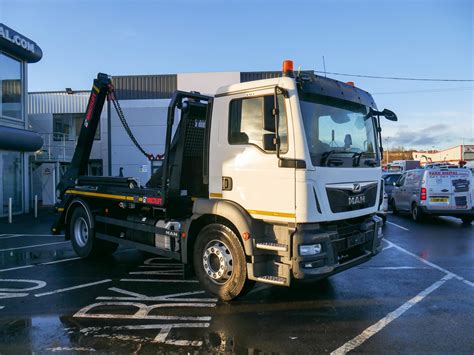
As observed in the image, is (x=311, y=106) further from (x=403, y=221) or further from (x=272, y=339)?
(x=403, y=221)

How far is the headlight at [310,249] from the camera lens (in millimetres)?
4852

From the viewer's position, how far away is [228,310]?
5.32 m

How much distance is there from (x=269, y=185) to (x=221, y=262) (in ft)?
4.21

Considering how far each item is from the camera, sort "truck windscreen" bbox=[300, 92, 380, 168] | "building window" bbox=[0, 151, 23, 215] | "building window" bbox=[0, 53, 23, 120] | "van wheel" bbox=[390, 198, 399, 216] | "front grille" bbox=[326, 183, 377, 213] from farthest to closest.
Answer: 1. "van wheel" bbox=[390, 198, 399, 216]
2. "building window" bbox=[0, 53, 23, 120]
3. "building window" bbox=[0, 151, 23, 215]
4. "front grille" bbox=[326, 183, 377, 213]
5. "truck windscreen" bbox=[300, 92, 380, 168]

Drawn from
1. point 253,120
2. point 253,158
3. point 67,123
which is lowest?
point 253,158

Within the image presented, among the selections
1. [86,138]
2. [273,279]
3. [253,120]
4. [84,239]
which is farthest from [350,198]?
[86,138]

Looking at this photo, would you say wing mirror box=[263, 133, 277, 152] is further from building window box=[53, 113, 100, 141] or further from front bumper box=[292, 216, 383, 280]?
building window box=[53, 113, 100, 141]

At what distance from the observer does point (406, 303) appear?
5.55m

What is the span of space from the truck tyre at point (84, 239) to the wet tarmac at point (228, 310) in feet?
0.80

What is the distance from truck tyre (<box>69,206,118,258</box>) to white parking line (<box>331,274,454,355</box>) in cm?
576

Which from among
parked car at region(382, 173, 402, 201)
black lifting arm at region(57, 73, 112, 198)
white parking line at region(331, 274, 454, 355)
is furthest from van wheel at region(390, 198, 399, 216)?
black lifting arm at region(57, 73, 112, 198)

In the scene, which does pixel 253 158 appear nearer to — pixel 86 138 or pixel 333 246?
pixel 333 246

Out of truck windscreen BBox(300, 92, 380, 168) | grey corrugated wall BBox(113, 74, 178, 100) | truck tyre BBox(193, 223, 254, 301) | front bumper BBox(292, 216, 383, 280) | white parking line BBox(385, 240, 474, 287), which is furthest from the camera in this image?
grey corrugated wall BBox(113, 74, 178, 100)

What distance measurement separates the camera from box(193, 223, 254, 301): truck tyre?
5.36m
